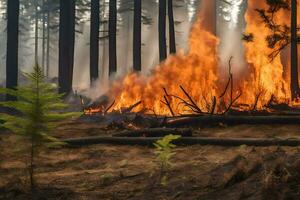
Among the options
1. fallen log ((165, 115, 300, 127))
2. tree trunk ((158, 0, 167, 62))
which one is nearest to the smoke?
tree trunk ((158, 0, 167, 62))

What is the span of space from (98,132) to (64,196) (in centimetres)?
611

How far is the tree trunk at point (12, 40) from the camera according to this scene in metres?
18.0

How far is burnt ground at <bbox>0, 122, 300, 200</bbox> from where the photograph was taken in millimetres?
4242

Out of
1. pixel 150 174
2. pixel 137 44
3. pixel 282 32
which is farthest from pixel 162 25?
pixel 150 174

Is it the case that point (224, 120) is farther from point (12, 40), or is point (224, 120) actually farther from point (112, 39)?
point (112, 39)

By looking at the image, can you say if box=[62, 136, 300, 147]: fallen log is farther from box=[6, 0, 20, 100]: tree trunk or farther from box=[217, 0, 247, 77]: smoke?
box=[217, 0, 247, 77]: smoke

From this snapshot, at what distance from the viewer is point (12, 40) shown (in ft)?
59.8

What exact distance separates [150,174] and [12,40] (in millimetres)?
14517

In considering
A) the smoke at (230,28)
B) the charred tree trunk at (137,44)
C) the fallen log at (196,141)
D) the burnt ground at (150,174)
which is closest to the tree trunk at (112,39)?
the charred tree trunk at (137,44)

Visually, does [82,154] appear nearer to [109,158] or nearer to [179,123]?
[109,158]

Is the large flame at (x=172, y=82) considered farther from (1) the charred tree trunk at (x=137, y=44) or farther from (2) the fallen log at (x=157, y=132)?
(1) the charred tree trunk at (x=137, y=44)

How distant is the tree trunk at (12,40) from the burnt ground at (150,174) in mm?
10000

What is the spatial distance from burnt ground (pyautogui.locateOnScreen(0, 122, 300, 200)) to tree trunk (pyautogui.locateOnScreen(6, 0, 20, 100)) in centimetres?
1000

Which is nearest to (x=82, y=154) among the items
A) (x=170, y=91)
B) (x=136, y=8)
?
(x=170, y=91)
